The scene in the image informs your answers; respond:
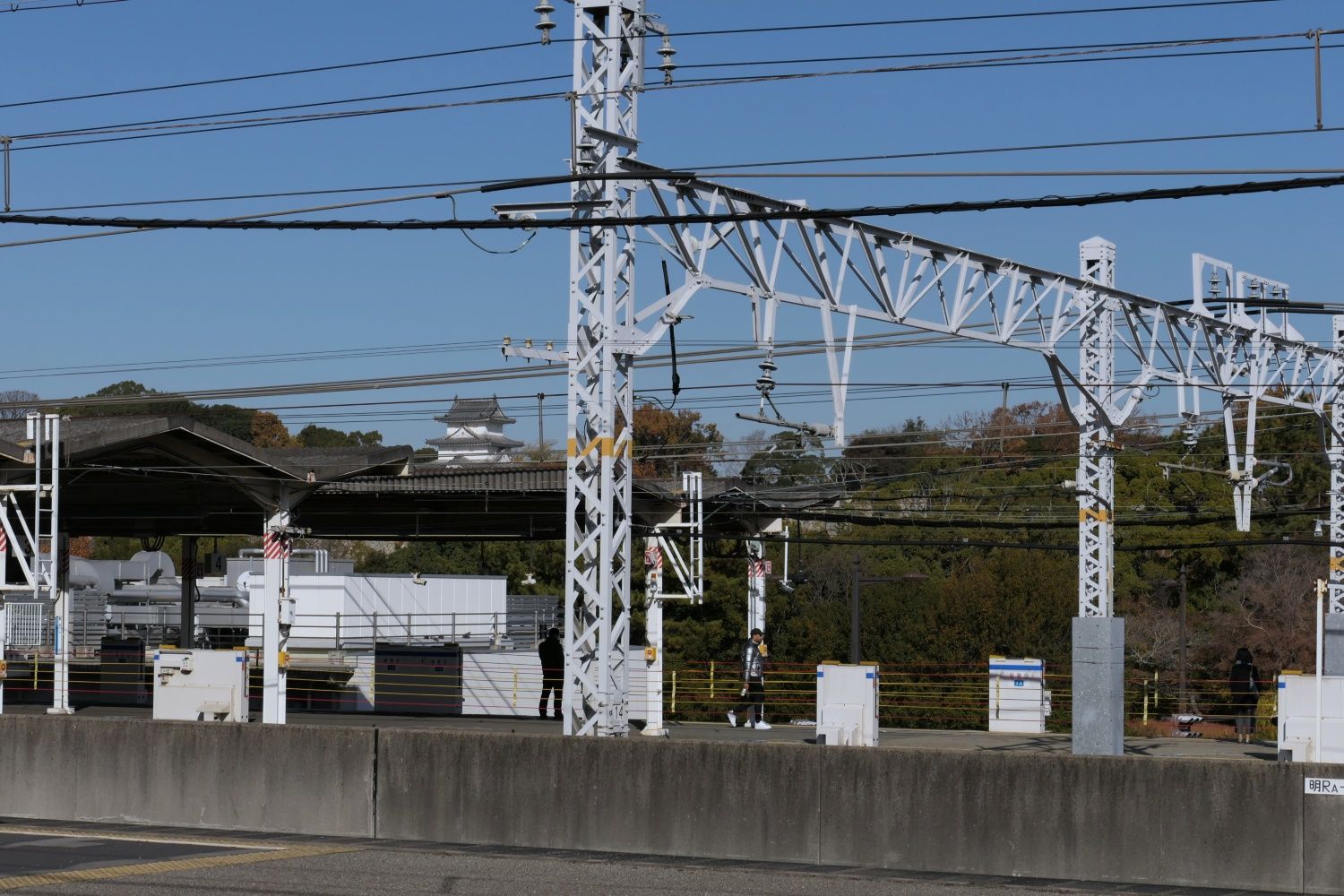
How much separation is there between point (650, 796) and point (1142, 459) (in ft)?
181

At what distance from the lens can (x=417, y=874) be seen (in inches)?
530

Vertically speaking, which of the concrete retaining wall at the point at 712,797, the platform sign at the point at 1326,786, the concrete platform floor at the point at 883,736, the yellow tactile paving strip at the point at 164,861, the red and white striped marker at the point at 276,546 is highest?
the red and white striped marker at the point at 276,546

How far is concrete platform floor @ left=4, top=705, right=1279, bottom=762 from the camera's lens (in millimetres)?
24031

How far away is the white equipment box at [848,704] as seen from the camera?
833 inches

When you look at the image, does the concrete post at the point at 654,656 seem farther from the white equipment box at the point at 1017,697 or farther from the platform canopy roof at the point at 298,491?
the white equipment box at the point at 1017,697

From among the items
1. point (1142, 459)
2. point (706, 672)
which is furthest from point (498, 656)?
point (1142, 459)

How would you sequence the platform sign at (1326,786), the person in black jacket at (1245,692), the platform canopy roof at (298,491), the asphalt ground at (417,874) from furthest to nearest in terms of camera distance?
1. the person in black jacket at (1245,692)
2. the platform canopy roof at (298,491)
3. the platform sign at (1326,786)
4. the asphalt ground at (417,874)

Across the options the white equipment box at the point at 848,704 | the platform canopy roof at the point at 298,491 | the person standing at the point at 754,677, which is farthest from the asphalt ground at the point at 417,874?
the person standing at the point at 754,677

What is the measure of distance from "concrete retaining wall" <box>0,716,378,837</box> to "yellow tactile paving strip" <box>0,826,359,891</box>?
0.76 metres

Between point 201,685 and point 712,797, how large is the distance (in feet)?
29.8

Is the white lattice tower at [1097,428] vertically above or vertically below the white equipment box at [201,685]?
above

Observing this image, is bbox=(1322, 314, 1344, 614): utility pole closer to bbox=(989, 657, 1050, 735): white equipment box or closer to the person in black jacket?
the person in black jacket

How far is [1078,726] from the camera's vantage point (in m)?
22.4

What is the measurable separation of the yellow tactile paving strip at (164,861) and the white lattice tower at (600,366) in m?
3.22
